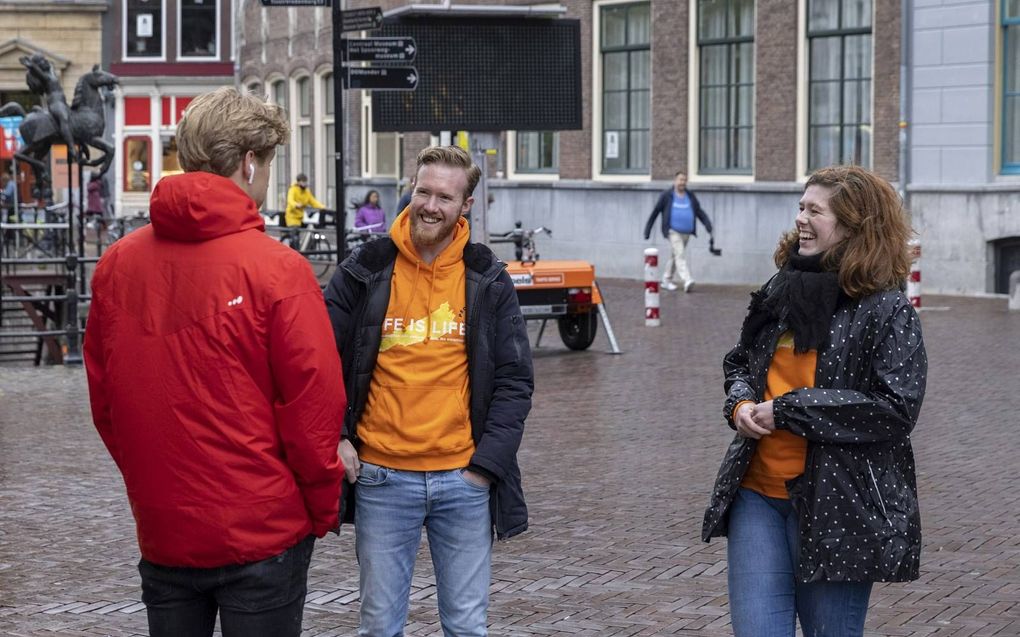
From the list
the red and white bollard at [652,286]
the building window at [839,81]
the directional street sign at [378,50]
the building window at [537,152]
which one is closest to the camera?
the directional street sign at [378,50]

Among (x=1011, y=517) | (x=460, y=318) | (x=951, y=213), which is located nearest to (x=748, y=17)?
(x=951, y=213)

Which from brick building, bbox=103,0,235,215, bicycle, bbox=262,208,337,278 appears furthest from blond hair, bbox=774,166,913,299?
brick building, bbox=103,0,235,215

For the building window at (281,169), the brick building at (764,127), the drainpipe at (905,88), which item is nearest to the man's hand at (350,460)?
the brick building at (764,127)

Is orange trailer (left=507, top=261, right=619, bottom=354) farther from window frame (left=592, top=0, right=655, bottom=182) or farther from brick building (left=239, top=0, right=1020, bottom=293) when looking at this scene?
window frame (left=592, top=0, right=655, bottom=182)

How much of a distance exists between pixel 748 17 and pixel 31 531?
18.9 meters

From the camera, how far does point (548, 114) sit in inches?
627

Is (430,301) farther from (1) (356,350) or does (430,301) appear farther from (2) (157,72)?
(2) (157,72)

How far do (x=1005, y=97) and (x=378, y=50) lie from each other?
36.2 feet

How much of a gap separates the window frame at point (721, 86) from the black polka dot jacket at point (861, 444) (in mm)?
21460

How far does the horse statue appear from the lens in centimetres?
1795

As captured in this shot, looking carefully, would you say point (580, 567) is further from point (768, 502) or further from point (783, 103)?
point (783, 103)

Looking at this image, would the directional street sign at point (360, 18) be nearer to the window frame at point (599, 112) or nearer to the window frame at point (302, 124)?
the window frame at point (599, 112)

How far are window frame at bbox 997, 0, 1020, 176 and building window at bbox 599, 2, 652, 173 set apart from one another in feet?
21.5

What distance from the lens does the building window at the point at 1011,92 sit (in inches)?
858
